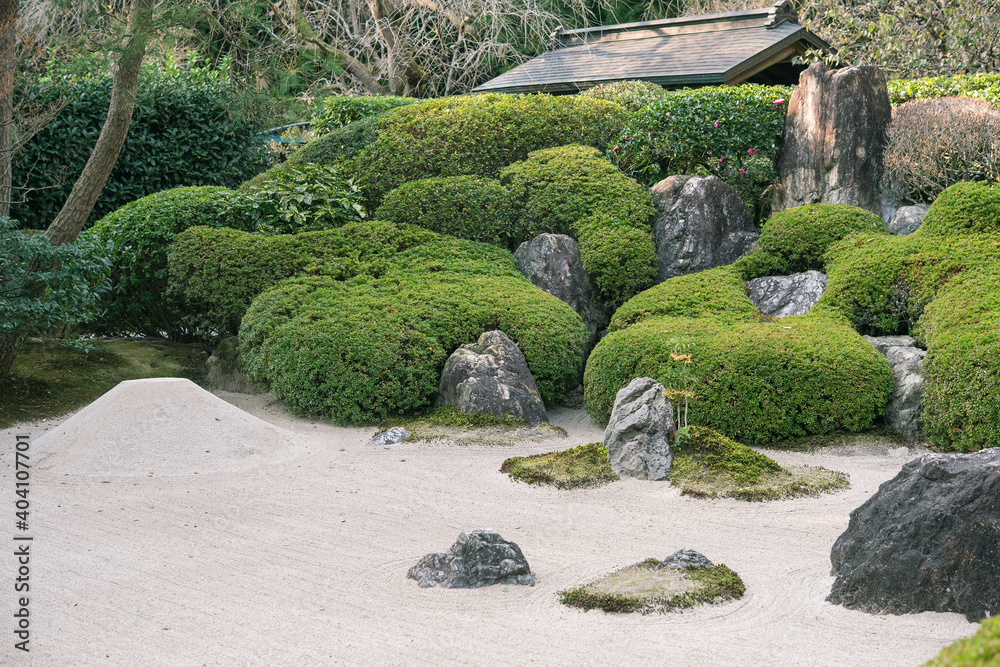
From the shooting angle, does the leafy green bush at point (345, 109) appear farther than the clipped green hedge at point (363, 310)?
Yes

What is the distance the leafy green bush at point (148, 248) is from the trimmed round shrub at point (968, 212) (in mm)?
7581

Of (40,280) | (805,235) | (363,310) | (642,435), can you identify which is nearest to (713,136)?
(805,235)

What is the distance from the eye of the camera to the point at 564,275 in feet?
31.4

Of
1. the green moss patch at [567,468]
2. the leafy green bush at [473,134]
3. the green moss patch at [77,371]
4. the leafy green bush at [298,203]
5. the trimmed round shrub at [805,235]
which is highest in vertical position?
the leafy green bush at [473,134]

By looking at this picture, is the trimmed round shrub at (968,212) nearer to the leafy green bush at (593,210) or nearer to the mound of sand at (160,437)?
the leafy green bush at (593,210)

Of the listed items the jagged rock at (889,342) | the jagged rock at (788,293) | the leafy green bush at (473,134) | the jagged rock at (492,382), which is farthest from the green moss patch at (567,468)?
the leafy green bush at (473,134)

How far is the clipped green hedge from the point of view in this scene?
26.0 feet

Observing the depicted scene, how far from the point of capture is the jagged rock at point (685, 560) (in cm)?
451

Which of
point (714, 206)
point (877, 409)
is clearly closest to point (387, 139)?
point (714, 206)

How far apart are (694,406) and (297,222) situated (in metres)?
5.31

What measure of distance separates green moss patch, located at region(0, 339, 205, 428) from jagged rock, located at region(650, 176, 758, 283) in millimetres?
5378

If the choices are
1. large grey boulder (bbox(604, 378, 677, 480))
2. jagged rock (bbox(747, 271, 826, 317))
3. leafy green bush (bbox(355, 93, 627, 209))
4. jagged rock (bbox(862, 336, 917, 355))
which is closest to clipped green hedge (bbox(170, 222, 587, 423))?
leafy green bush (bbox(355, 93, 627, 209))

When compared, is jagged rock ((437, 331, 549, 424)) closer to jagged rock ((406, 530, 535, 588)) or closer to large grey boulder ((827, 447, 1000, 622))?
jagged rock ((406, 530, 535, 588))

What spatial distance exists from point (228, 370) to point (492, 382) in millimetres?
3106
